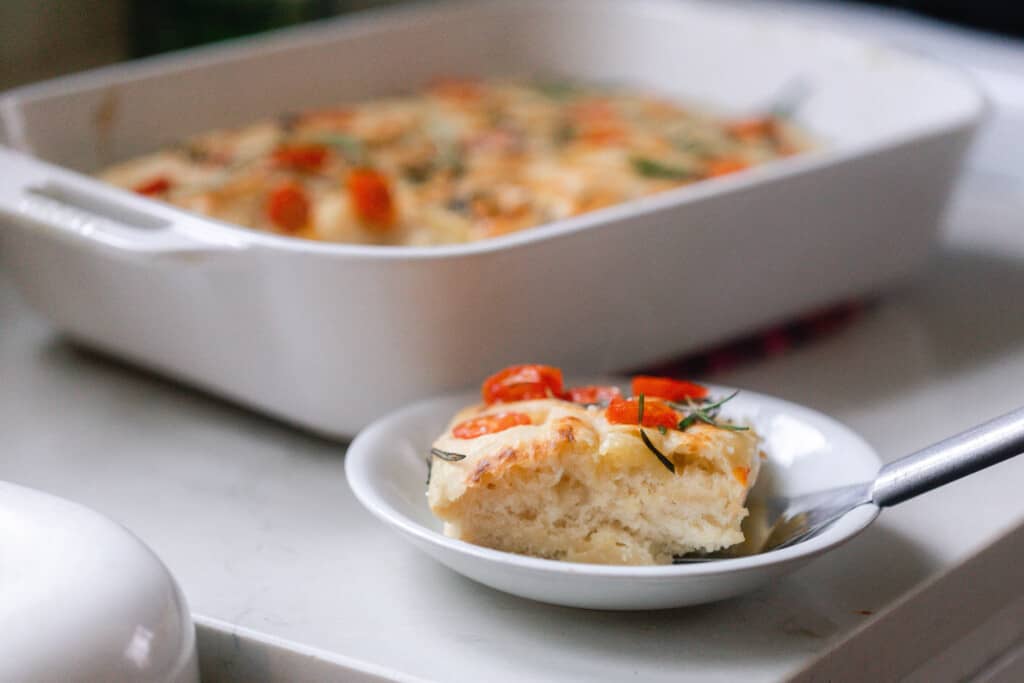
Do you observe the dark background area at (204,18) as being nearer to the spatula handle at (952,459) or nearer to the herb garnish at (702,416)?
the herb garnish at (702,416)

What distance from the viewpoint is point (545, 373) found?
92 cm

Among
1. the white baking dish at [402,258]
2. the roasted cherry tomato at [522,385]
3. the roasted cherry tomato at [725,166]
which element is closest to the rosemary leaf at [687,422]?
the roasted cherry tomato at [522,385]

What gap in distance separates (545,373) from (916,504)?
30 cm

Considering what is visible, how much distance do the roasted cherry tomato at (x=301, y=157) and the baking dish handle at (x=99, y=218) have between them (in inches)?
11.8

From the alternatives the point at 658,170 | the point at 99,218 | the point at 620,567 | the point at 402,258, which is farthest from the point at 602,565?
the point at 658,170

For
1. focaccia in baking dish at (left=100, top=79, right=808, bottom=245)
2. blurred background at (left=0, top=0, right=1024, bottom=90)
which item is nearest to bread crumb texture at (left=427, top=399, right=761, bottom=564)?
focaccia in baking dish at (left=100, top=79, right=808, bottom=245)

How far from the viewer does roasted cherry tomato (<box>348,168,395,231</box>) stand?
119 centimetres

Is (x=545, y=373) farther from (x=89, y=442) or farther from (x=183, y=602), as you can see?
(x=89, y=442)

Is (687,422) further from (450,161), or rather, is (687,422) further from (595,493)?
(450,161)

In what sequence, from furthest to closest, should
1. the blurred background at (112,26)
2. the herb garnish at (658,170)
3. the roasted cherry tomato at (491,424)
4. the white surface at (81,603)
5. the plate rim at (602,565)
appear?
the blurred background at (112,26) → the herb garnish at (658,170) → the roasted cherry tomato at (491,424) → the plate rim at (602,565) → the white surface at (81,603)

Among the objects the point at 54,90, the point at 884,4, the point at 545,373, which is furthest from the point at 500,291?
the point at 884,4

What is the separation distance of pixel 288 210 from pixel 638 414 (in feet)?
1.61

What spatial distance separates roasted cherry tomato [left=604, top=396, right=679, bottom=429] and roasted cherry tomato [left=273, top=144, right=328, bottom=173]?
2.01 ft

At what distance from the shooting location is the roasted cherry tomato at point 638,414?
83 cm
